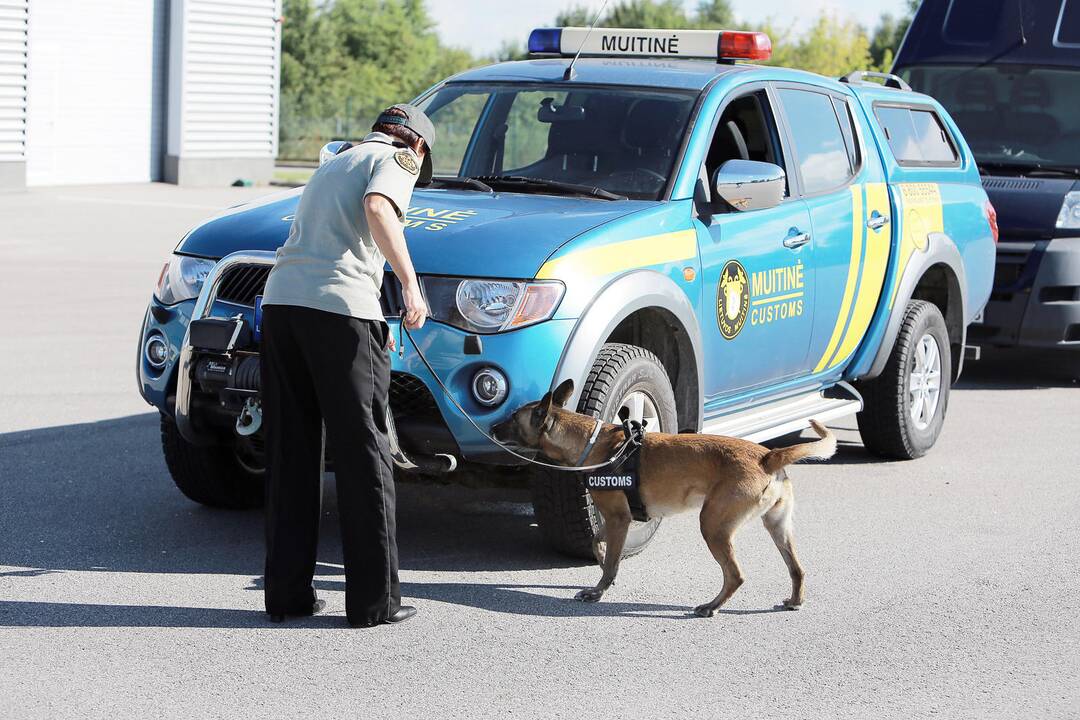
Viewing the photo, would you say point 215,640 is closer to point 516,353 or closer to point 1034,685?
point 516,353

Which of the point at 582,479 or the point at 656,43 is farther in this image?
the point at 656,43

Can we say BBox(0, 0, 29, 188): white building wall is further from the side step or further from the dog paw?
the dog paw

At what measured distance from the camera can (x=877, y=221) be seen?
7.38 metres

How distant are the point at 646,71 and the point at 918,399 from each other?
2.52m

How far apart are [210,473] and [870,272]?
333 centimetres

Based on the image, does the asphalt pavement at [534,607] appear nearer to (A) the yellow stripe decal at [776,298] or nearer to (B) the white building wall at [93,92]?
(A) the yellow stripe decal at [776,298]

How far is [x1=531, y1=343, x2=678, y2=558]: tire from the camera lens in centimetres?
545

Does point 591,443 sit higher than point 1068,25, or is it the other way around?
point 1068,25

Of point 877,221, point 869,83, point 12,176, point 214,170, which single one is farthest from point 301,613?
point 214,170

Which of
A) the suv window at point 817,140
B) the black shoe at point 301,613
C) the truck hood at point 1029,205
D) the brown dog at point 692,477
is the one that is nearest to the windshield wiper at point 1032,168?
the truck hood at point 1029,205

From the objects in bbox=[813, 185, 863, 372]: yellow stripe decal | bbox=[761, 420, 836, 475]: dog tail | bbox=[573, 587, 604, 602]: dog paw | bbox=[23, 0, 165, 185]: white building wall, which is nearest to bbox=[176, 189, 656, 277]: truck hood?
bbox=[761, 420, 836, 475]: dog tail

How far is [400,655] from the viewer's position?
466 centimetres

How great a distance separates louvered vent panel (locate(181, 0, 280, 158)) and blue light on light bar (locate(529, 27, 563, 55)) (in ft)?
69.1

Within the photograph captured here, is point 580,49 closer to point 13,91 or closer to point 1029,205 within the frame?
point 1029,205
